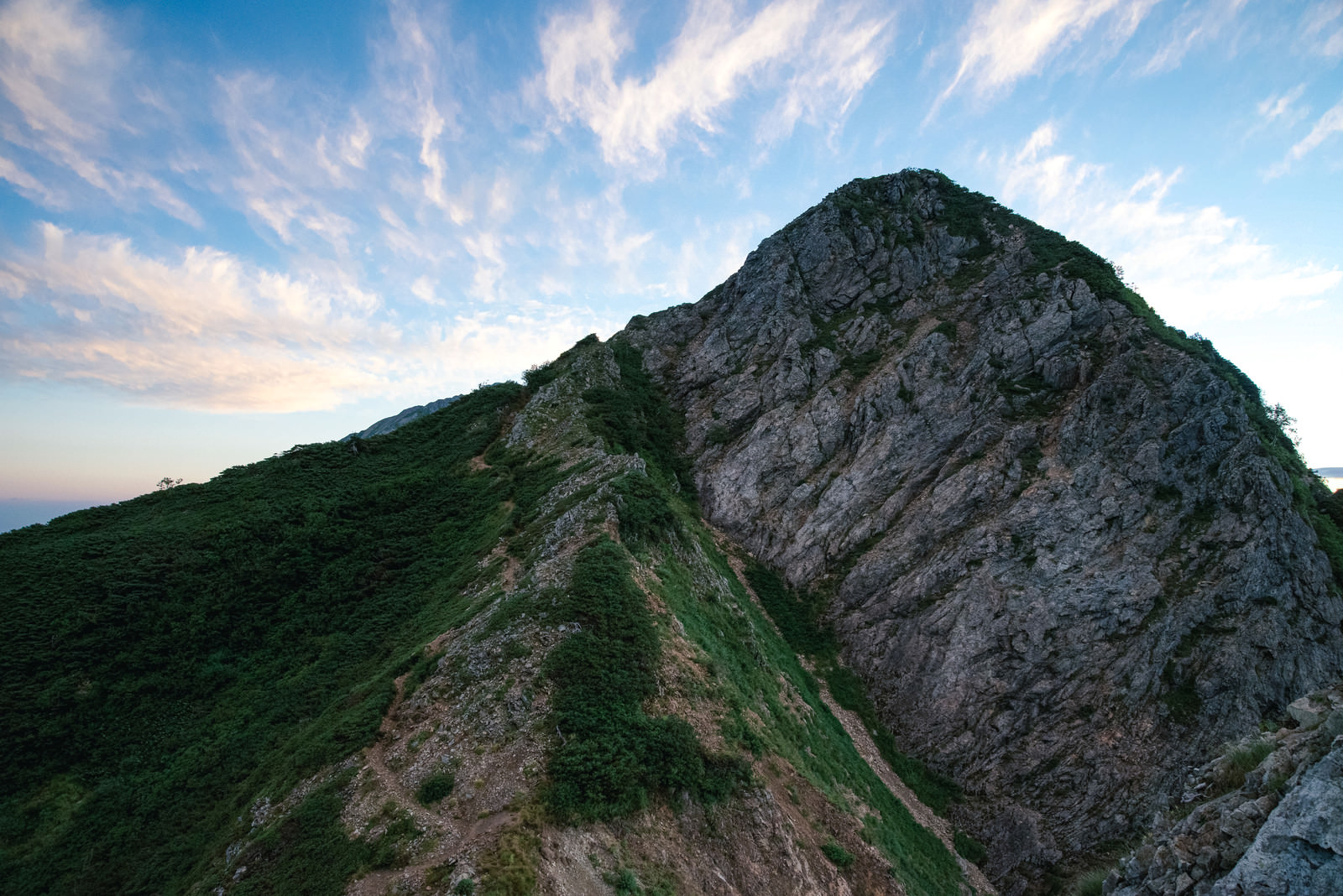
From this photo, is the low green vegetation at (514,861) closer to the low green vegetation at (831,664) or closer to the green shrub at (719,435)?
the low green vegetation at (831,664)

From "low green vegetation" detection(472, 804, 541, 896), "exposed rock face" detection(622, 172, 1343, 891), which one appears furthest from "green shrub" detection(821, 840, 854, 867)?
"exposed rock face" detection(622, 172, 1343, 891)

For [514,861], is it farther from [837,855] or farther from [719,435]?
[719,435]

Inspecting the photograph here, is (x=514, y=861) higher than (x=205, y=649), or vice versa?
(x=205, y=649)

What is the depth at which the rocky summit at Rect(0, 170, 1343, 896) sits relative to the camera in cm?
1476

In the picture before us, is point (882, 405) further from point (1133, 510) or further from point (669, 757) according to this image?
point (669, 757)

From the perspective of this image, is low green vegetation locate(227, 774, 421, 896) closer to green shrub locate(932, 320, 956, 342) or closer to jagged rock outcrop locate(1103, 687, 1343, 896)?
jagged rock outcrop locate(1103, 687, 1343, 896)

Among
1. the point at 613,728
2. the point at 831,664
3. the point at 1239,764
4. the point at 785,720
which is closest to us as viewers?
the point at 1239,764

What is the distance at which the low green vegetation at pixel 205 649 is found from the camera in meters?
17.0

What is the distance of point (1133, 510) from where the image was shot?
102 ft

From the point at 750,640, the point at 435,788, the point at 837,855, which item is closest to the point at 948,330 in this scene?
the point at 750,640

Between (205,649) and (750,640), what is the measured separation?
26422mm

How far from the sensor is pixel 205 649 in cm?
2380

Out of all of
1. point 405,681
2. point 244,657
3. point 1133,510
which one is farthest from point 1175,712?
point 244,657

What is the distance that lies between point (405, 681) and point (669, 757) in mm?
10687
